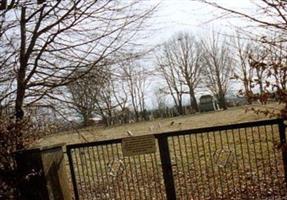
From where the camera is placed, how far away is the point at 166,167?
705 cm

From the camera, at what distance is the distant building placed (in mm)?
69200

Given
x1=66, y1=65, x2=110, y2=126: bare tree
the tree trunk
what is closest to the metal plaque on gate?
x1=66, y1=65, x2=110, y2=126: bare tree

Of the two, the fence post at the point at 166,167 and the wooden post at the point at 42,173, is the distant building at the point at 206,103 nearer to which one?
the wooden post at the point at 42,173

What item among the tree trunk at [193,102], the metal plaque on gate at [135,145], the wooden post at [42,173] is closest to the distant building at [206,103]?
the tree trunk at [193,102]

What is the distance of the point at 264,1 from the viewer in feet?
17.9

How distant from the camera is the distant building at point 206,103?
69200 millimetres

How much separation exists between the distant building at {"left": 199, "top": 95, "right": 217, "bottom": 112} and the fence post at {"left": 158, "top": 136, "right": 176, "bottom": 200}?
204ft

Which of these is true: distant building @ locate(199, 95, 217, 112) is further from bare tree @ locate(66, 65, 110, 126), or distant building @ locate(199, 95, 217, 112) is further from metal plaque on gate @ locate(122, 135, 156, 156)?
metal plaque on gate @ locate(122, 135, 156, 156)

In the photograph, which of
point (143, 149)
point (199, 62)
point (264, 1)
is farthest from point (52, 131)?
point (199, 62)

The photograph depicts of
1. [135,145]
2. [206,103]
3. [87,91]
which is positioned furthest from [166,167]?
[206,103]

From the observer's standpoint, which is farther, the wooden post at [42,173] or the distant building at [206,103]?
the distant building at [206,103]

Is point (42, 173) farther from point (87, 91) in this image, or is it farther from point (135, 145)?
point (87, 91)

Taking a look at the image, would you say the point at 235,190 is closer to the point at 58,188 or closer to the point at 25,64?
the point at 58,188

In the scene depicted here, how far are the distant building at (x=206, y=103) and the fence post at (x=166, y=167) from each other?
62310 millimetres
